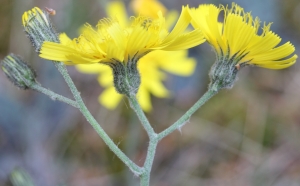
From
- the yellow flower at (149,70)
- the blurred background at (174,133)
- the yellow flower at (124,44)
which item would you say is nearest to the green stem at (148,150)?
the yellow flower at (124,44)

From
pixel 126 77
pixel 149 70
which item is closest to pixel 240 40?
pixel 126 77

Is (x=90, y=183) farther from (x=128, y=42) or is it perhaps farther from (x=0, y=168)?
(x=128, y=42)

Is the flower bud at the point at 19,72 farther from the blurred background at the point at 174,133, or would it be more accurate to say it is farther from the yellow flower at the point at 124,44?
the blurred background at the point at 174,133

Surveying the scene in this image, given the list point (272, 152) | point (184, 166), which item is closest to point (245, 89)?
point (272, 152)

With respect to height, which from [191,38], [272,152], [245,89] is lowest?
[272,152]

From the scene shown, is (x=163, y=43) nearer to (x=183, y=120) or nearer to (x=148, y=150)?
(x=183, y=120)

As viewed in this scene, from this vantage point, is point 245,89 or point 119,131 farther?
point 245,89
